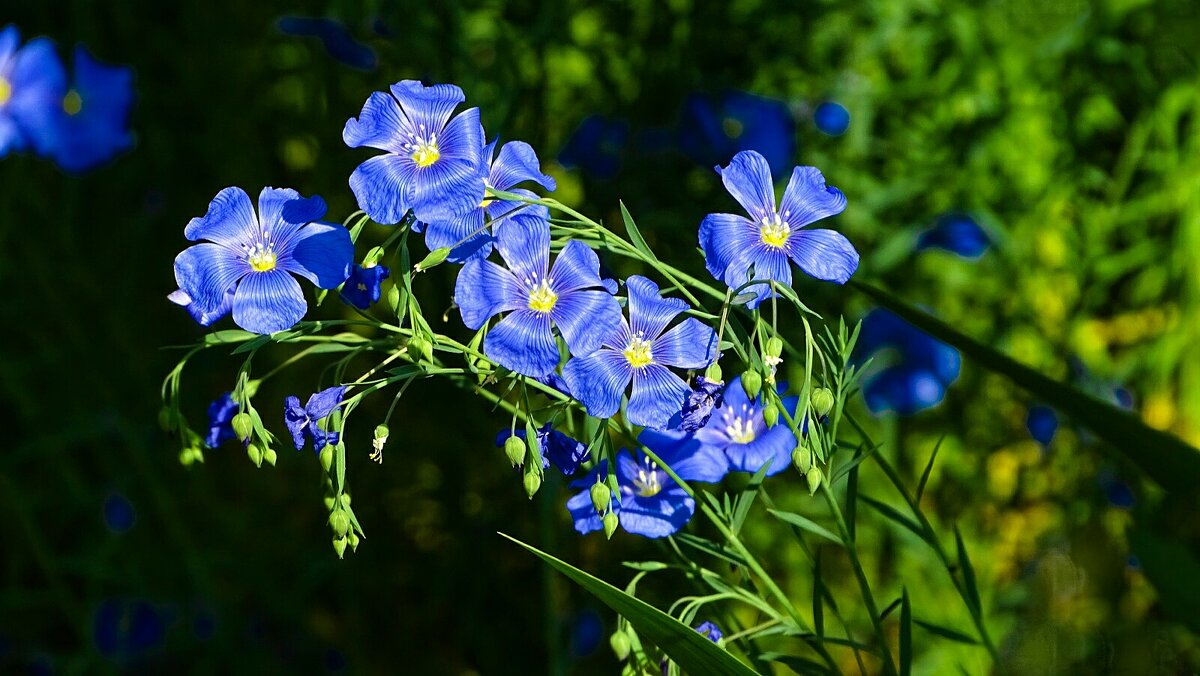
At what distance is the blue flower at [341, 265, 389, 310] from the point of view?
819 mm

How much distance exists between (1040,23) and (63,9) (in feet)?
6.80

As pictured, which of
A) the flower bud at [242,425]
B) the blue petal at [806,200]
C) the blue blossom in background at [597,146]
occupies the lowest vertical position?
the flower bud at [242,425]

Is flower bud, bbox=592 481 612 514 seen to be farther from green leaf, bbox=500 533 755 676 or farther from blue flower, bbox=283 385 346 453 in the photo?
blue flower, bbox=283 385 346 453

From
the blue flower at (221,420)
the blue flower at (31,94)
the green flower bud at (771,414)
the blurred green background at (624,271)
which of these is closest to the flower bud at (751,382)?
the green flower bud at (771,414)

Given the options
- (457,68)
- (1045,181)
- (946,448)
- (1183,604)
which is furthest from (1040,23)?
(1183,604)

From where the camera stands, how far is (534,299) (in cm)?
73

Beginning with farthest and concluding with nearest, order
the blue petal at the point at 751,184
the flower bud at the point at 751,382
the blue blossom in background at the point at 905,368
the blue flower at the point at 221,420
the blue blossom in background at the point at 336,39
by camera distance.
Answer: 1. the blue blossom in background at the point at 905,368
2. the blue blossom in background at the point at 336,39
3. the blue flower at the point at 221,420
4. the blue petal at the point at 751,184
5. the flower bud at the point at 751,382

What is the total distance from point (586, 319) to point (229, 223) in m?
0.26

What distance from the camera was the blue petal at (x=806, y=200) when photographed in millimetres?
794

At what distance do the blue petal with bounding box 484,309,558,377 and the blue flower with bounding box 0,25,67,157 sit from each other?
1.38 meters

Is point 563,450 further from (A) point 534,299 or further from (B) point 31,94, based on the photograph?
(B) point 31,94

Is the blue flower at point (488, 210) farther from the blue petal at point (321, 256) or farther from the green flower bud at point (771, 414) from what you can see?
the green flower bud at point (771, 414)

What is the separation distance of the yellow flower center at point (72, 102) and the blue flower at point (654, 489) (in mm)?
1439

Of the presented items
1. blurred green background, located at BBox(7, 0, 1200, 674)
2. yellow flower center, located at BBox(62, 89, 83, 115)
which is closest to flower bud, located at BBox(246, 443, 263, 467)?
blurred green background, located at BBox(7, 0, 1200, 674)
